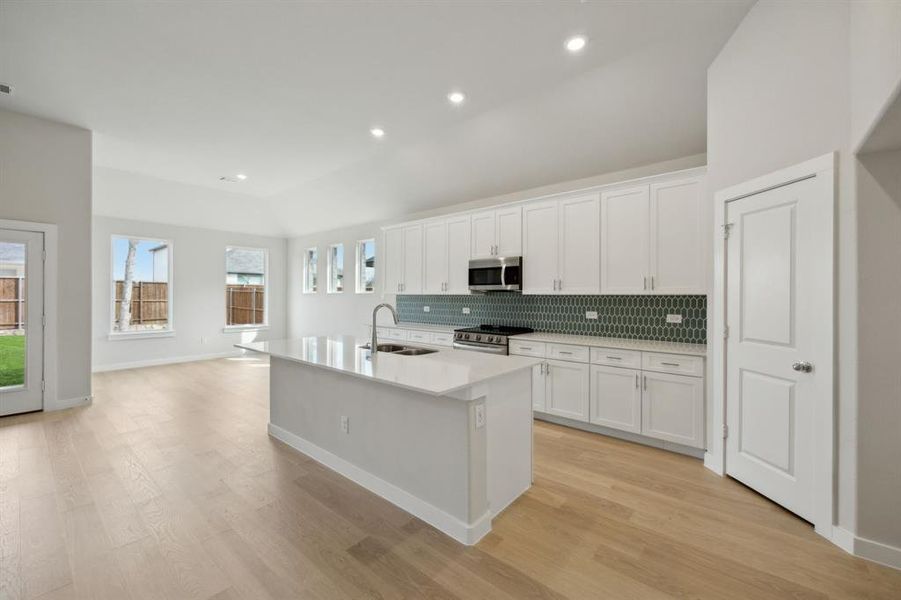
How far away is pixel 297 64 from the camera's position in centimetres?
312

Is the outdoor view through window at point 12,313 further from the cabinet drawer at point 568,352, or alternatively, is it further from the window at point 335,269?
the cabinet drawer at point 568,352

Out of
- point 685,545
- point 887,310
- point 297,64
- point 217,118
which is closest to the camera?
point 887,310

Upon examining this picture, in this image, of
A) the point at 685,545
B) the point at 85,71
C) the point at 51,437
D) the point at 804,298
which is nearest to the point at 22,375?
the point at 51,437

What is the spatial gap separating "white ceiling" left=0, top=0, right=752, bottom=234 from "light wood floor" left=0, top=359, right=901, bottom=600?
3.16 metres

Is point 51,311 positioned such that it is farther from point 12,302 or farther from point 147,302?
point 147,302

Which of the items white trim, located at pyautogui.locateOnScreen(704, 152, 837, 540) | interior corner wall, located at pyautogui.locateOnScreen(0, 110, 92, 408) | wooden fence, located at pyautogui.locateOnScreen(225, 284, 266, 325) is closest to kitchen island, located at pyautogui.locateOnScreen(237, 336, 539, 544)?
white trim, located at pyautogui.locateOnScreen(704, 152, 837, 540)

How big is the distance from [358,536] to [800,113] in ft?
11.8

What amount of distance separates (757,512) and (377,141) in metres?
4.92

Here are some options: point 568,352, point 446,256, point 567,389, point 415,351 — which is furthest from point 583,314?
point 415,351

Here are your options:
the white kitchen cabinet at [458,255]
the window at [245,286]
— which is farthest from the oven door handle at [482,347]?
the window at [245,286]

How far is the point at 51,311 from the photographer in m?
4.34

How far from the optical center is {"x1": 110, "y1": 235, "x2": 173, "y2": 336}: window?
6.63 m

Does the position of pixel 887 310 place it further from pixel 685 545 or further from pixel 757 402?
pixel 685 545

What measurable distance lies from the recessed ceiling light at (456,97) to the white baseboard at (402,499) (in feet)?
10.9
